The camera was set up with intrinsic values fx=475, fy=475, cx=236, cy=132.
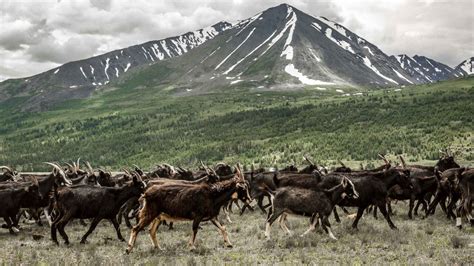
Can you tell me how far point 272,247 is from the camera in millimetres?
16031

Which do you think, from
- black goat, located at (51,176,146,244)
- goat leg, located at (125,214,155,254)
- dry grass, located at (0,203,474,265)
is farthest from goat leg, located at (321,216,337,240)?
black goat, located at (51,176,146,244)

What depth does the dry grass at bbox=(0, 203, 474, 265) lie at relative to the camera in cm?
1383

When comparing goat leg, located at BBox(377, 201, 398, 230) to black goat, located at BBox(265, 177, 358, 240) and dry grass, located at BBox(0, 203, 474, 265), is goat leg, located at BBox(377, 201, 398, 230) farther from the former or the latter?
black goat, located at BBox(265, 177, 358, 240)

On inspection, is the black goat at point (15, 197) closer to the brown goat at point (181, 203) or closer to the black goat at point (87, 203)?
the black goat at point (87, 203)

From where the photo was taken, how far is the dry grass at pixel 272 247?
544 inches

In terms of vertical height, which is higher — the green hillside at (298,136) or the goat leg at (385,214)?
the goat leg at (385,214)

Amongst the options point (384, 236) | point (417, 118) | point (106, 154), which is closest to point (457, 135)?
point (417, 118)

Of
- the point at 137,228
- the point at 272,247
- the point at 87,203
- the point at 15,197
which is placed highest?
the point at 87,203

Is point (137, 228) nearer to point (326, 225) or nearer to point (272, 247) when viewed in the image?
point (272, 247)

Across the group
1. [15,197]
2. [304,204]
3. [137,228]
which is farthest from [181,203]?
[15,197]

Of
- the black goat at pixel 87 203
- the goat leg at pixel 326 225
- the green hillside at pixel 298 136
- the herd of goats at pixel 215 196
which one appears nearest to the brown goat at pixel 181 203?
the herd of goats at pixel 215 196

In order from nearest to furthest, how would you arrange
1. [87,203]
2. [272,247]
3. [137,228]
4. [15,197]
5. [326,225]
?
[137,228] → [272,247] → [87,203] → [326,225] → [15,197]

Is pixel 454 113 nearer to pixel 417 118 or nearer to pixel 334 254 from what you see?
pixel 417 118

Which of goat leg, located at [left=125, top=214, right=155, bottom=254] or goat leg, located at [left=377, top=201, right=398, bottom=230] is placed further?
goat leg, located at [left=377, top=201, right=398, bottom=230]
